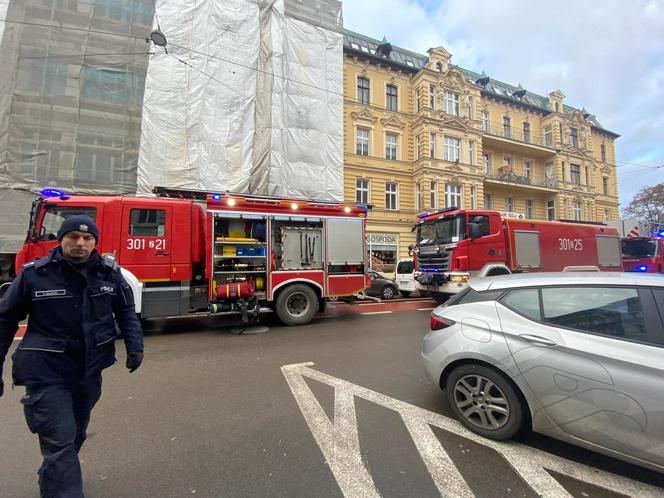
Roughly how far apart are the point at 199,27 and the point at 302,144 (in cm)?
705

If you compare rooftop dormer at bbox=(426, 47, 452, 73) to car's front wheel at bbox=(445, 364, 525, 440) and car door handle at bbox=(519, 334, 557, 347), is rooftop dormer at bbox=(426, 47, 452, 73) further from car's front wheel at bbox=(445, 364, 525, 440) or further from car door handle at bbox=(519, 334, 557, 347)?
car's front wheel at bbox=(445, 364, 525, 440)

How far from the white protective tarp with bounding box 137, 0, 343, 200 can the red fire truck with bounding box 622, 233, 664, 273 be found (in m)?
14.0

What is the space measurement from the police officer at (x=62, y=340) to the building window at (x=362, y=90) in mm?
22315

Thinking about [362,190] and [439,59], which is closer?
[362,190]

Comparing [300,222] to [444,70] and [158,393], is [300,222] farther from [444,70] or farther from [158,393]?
[444,70]

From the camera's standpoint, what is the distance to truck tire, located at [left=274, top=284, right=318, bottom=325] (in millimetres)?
7316

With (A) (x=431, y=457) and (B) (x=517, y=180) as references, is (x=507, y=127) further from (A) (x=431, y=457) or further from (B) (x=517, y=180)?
(A) (x=431, y=457)

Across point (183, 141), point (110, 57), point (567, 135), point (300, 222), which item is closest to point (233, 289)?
point (300, 222)

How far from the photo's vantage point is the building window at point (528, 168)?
28406 mm

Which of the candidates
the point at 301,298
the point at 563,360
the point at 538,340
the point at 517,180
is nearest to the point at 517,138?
the point at 517,180

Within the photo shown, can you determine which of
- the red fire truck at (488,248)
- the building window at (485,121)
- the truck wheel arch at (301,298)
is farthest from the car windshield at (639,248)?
the truck wheel arch at (301,298)

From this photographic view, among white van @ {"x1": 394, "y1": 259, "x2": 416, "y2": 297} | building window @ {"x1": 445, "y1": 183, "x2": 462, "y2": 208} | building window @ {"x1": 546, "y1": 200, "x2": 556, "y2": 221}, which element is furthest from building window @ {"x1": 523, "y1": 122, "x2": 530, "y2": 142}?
white van @ {"x1": 394, "y1": 259, "x2": 416, "y2": 297}

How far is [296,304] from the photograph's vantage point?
25.1 ft

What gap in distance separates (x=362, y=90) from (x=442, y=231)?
15.9 meters
